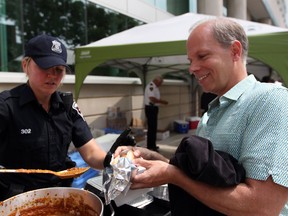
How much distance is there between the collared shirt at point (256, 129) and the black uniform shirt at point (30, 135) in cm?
89

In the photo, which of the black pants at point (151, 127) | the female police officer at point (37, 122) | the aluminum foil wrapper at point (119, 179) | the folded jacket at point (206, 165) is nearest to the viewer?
the folded jacket at point (206, 165)

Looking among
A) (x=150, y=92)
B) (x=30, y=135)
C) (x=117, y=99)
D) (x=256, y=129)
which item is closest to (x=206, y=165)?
(x=256, y=129)

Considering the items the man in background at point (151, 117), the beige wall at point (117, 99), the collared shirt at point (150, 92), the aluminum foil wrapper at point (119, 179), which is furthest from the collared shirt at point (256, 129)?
the collared shirt at point (150, 92)

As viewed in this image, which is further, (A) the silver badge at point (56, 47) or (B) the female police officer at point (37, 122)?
(A) the silver badge at point (56, 47)

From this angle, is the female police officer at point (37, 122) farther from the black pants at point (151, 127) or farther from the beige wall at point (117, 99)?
the black pants at point (151, 127)

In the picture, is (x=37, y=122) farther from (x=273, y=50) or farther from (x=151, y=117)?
(x=151, y=117)

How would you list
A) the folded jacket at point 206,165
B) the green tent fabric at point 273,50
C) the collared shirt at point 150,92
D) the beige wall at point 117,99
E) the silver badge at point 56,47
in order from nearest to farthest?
the folded jacket at point 206,165, the silver badge at point 56,47, the green tent fabric at point 273,50, the beige wall at point 117,99, the collared shirt at point 150,92

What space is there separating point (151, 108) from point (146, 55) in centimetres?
240

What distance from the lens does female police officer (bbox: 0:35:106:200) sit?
1422mm

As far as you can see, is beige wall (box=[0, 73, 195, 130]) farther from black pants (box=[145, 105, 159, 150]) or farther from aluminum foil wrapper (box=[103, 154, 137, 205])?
aluminum foil wrapper (box=[103, 154, 137, 205])

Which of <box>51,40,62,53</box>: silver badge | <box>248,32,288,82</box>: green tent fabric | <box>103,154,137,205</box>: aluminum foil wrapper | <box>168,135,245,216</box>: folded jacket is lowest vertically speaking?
<box>103,154,137,205</box>: aluminum foil wrapper

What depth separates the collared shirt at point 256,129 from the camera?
864 mm

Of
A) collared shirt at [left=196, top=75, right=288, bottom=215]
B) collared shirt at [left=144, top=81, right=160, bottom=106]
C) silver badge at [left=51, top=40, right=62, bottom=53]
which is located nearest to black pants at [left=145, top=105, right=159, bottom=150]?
collared shirt at [left=144, top=81, right=160, bottom=106]

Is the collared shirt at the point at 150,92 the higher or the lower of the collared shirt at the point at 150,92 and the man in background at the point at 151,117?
the higher
